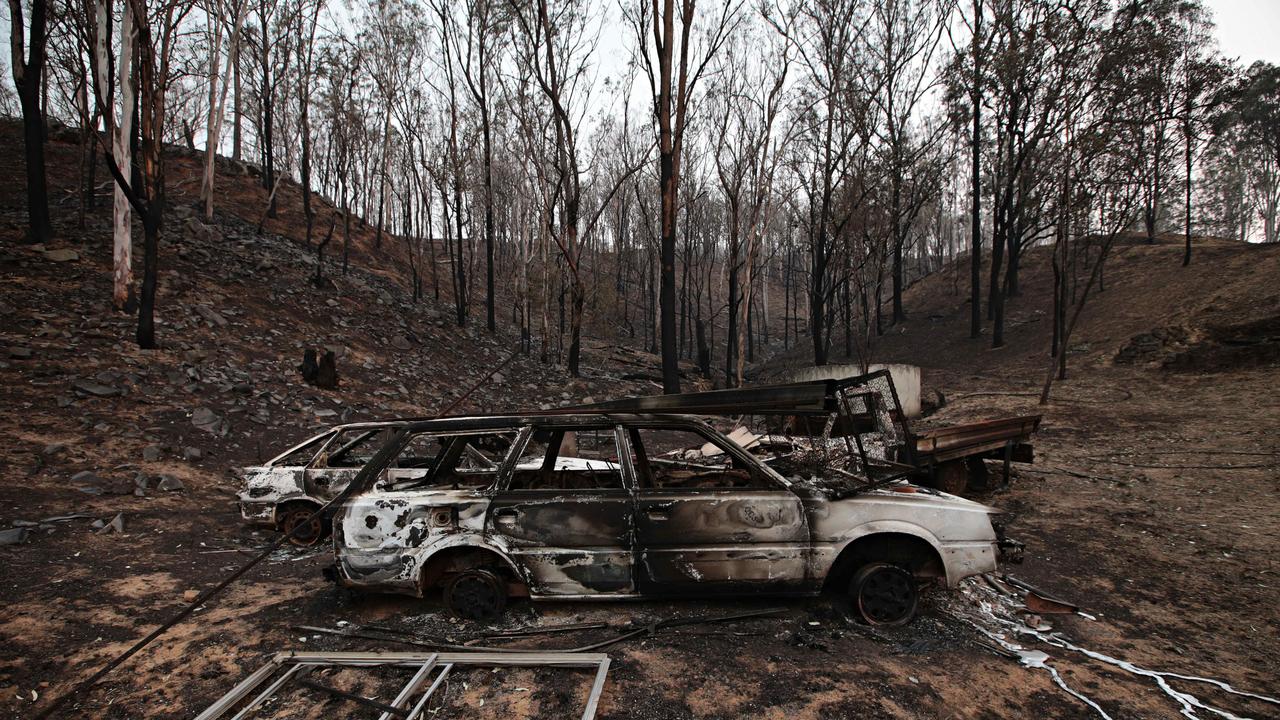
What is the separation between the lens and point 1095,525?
620 cm

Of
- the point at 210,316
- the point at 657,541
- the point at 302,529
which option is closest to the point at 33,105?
the point at 210,316

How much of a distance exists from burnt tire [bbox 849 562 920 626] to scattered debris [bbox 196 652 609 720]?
1864mm

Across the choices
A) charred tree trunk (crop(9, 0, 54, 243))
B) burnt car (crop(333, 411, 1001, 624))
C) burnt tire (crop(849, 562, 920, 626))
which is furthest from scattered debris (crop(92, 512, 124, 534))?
charred tree trunk (crop(9, 0, 54, 243))

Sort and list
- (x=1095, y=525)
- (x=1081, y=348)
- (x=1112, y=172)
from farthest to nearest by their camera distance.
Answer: (x=1081, y=348), (x=1112, y=172), (x=1095, y=525)

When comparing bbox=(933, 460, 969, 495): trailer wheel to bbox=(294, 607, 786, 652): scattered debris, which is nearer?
bbox=(294, 607, 786, 652): scattered debris

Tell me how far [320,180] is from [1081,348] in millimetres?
35483

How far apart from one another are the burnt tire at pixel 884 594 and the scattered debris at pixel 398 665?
186 centimetres

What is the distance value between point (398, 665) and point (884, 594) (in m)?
3.30

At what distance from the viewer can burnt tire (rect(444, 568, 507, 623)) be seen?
155 inches

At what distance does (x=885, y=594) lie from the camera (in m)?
3.90

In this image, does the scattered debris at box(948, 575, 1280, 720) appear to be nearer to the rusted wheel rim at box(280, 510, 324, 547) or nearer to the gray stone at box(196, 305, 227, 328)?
the rusted wheel rim at box(280, 510, 324, 547)

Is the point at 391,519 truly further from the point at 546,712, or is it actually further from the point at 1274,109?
the point at 1274,109

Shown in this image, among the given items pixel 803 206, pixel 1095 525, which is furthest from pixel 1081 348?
pixel 1095 525

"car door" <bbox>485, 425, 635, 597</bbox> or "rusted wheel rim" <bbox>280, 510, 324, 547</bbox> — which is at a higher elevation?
"car door" <bbox>485, 425, 635, 597</bbox>
